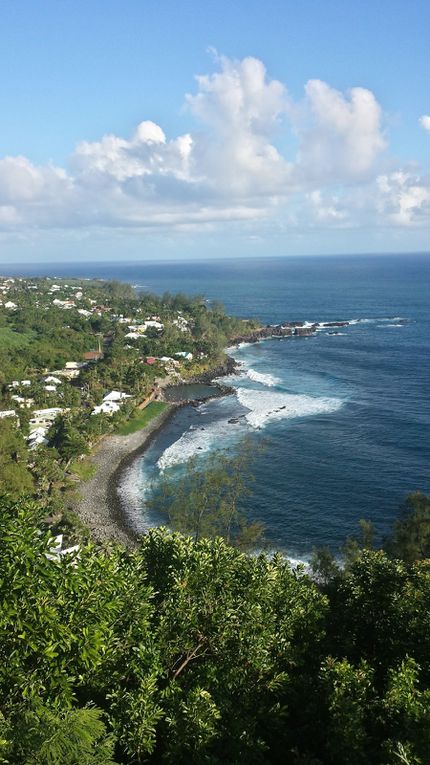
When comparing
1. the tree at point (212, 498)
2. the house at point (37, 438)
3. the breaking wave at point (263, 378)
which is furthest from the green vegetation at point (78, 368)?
the tree at point (212, 498)

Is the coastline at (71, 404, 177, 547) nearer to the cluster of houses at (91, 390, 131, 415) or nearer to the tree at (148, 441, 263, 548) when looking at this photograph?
the tree at (148, 441, 263, 548)

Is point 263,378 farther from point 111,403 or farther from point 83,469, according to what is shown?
point 83,469

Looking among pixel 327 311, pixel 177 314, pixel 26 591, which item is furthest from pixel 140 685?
pixel 327 311

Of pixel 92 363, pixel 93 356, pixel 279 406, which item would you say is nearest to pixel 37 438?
pixel 279 406

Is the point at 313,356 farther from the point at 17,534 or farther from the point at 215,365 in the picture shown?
the point at 17,534

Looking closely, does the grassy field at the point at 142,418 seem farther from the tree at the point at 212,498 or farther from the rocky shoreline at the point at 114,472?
the tree at the point at 212,498

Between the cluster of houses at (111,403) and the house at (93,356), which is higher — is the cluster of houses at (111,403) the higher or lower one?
the lower one
